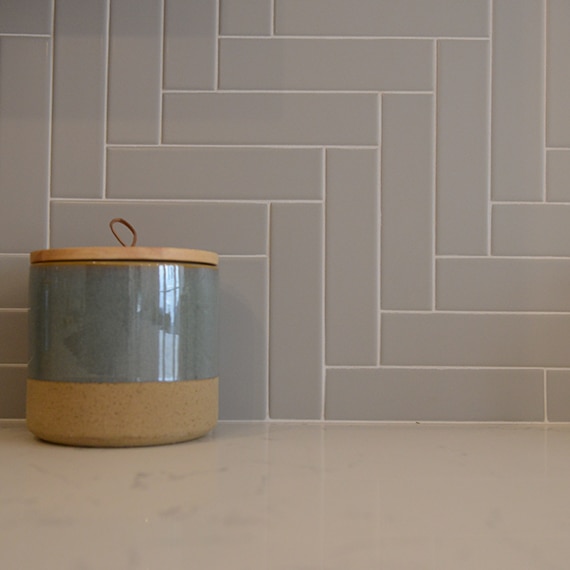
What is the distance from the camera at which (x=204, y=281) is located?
0.76m

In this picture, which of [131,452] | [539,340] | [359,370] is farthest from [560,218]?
[131,452]

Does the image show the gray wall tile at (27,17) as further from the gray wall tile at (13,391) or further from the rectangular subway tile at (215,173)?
the gray wall tile at (13,391)

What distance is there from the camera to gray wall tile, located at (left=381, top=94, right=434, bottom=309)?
0.90 m

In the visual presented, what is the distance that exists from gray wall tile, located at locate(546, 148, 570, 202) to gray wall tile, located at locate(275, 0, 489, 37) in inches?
7.5

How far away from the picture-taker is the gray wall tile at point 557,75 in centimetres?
91

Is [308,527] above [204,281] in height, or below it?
below

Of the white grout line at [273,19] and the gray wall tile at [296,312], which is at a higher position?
the white grout line at [273,19]

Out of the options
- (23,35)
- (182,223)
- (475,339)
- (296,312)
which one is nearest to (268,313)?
(296,312)

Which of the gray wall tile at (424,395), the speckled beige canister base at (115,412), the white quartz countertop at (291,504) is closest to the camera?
the white quartz countertop at (291,504)

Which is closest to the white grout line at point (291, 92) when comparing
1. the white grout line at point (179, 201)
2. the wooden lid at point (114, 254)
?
the white grout line at point (179, 201)

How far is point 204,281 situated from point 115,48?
357 mm

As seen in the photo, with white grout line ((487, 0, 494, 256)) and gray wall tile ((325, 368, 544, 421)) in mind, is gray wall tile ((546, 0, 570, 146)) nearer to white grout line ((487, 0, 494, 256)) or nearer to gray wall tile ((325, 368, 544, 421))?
white grout line ((487, 0, 494, 256))

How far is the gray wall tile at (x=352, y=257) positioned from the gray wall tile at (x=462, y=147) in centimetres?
9

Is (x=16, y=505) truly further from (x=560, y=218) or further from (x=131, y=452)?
(x=560, y=218)
